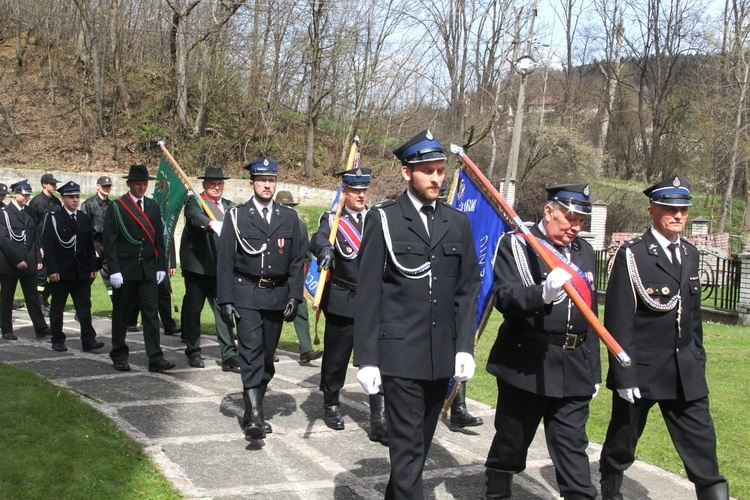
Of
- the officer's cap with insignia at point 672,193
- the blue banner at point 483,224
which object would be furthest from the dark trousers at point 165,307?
the officer's cap with insignia at point 672,193

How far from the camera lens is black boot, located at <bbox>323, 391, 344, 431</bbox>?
645 centimetres

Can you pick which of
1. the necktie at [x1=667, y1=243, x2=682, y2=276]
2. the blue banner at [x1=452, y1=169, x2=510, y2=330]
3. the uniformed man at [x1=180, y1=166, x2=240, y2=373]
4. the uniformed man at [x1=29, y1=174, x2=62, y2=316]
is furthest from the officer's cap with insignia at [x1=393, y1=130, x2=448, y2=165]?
the uniformed man at [x1=29, y1=174, x2=62, y2=316]

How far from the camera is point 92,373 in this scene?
8.12 metres

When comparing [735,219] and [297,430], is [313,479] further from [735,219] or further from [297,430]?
[735,219]

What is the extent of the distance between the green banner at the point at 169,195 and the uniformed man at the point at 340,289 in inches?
122

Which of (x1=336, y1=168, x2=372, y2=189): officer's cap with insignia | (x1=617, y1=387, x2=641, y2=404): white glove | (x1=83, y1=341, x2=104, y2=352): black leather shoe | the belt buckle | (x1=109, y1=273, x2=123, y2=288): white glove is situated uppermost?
(x1=336, y1=168, x2=372, y2=189): officer's cap with insignia

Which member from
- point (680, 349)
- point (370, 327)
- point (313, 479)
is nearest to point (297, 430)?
point (313, 479)

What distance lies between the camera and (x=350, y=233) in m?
6.85

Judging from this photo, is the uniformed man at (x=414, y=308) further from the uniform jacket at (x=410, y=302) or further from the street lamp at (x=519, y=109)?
the street lamp at (x=519, y=109)

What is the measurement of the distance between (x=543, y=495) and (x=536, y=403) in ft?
2.95

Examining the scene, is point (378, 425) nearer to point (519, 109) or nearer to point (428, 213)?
point (428, 213)

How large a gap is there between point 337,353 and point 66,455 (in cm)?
221

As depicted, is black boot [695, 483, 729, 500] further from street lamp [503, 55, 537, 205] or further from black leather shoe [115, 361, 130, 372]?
street lamp [503, 55, 537, 205]

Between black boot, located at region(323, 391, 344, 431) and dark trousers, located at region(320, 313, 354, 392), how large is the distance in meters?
0.07
